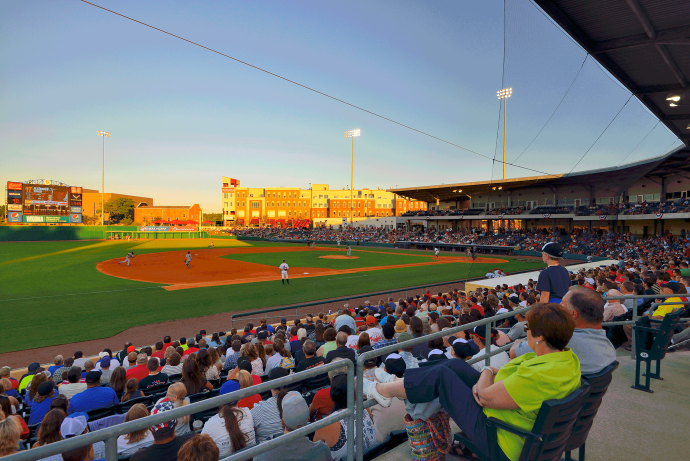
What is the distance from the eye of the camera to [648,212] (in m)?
35.9

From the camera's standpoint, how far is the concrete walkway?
3.24 meters

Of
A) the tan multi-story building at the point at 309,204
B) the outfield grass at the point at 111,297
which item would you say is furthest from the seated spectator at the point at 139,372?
the tan multi-story building at the point at 309,204

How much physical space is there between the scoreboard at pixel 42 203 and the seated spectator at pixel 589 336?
84.5 meters

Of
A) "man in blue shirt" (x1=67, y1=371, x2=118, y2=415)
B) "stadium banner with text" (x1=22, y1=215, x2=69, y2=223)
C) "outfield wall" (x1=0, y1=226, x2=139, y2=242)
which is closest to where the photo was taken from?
"man in blue shirt" (x1=67, y1=371, x2=118, y2=415)

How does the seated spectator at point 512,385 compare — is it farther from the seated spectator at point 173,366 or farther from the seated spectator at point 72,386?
the seated spectator at point 72,386

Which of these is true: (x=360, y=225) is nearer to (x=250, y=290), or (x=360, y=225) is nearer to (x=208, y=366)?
(x=250, y=290)

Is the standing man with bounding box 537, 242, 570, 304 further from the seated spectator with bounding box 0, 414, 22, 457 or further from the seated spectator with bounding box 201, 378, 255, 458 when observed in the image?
the seated spectator with bounding box 0, 414, 22, 457

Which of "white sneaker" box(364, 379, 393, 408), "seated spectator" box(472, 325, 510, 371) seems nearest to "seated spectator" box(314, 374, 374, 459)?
"white sneaker" box(364, 379, 393, 408)

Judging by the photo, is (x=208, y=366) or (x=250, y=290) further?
(x=250, y=290)

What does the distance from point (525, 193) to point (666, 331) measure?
56.2m

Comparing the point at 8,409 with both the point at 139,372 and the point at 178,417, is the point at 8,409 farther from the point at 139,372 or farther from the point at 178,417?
the point at 178,417

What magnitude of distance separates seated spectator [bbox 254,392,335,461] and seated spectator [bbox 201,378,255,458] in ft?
1.99

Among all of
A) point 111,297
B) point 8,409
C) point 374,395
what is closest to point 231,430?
point 374,395

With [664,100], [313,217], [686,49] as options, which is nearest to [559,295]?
[686,49]
